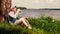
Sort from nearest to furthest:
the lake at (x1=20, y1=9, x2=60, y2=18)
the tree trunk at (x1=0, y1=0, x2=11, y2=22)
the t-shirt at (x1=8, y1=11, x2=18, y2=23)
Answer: the t-shirt at (x1=8, y1=11, x2=18, y2=23) < the tree trunk at (x1=0, y1=0, x2=11, y2=22) < the lake at (x1=20, y1=9, x2=60, y2=18)

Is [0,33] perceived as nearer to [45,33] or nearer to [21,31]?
[21,31]

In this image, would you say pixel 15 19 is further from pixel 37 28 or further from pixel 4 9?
pixel 37 28

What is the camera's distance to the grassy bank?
7.75 metres

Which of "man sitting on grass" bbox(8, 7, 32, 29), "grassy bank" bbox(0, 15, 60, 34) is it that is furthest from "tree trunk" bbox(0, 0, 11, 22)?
"grassy bank" bbox(0, 15, 60, 34)

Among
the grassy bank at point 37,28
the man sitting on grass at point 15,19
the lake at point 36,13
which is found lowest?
the lake at point 36,13

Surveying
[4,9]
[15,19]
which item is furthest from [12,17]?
[4,9]

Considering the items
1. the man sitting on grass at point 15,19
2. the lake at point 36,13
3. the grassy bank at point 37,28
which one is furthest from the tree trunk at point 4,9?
the lake at point 36,13

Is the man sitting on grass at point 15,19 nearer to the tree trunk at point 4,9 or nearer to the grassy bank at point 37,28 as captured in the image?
the grassy bank at point 37,28

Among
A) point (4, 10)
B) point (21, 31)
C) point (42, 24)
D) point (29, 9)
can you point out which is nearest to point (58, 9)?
point (29, 9)

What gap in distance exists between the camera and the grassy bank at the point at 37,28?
7750 mm

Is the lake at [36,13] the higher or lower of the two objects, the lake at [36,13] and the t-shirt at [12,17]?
the lower

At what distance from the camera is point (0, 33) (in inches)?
307

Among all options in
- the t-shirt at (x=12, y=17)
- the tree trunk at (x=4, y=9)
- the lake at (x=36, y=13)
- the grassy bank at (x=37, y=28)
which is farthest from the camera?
the lake at (x=36, y=13)

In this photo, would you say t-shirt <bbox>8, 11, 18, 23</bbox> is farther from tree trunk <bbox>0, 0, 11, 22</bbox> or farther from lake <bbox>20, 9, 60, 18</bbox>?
lake <bbox>20, 9, 60, 18</bbox>
